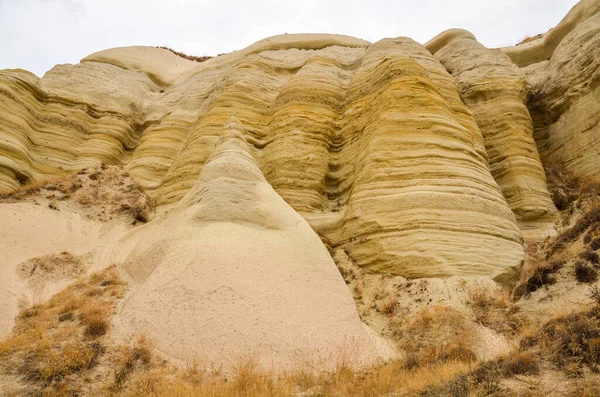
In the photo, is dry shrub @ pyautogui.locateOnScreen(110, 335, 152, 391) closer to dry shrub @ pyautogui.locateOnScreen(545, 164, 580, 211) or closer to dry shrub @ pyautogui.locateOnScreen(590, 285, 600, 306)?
dry shrub @ pyautogui.locateOnScreen(590, 285, 600, 306)

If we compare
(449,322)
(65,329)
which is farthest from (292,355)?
(65,329)

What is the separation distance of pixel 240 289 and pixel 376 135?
7799mm

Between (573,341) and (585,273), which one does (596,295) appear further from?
(573,341)

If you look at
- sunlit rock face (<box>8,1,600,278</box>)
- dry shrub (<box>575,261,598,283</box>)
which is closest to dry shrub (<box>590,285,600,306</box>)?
dry shrub (<box>575,261,598,283</box>)

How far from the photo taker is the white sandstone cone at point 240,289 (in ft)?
25.2

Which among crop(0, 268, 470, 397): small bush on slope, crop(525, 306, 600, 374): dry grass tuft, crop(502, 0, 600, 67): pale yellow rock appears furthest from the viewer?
crop(502, 0, 600, 67): pale yellow rock

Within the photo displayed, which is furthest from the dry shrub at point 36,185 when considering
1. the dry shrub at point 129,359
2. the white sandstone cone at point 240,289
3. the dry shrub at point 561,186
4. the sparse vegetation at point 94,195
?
the dry shrub at point 561,186

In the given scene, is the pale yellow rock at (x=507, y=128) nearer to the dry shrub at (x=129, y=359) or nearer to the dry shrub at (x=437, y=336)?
the dry shrub at (x=437, y=336)

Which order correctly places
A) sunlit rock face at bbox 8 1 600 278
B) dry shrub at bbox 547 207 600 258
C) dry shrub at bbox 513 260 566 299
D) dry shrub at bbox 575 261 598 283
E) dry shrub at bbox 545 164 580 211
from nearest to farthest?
dry shrub at bbox 575 261 598 283 < dry shrub at bbox 513 260 566 299 < dry shrub at bbox 547 207 600 258 < sunlit rock face at bbox 8 1 600 278 < dry shrub at bbox 545 164 580 211

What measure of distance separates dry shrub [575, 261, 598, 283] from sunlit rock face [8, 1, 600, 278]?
6.36 ft

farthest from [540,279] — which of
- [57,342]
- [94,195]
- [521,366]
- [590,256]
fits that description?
[94,195]

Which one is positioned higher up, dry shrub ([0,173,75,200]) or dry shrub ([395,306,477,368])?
dry shrub ([0,173,75,200])

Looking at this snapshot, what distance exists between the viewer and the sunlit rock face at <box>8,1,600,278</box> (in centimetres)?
1160

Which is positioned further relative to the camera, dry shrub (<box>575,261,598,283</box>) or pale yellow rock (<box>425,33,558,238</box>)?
pale yellow rock (<box>425,33,558,238</box>)
